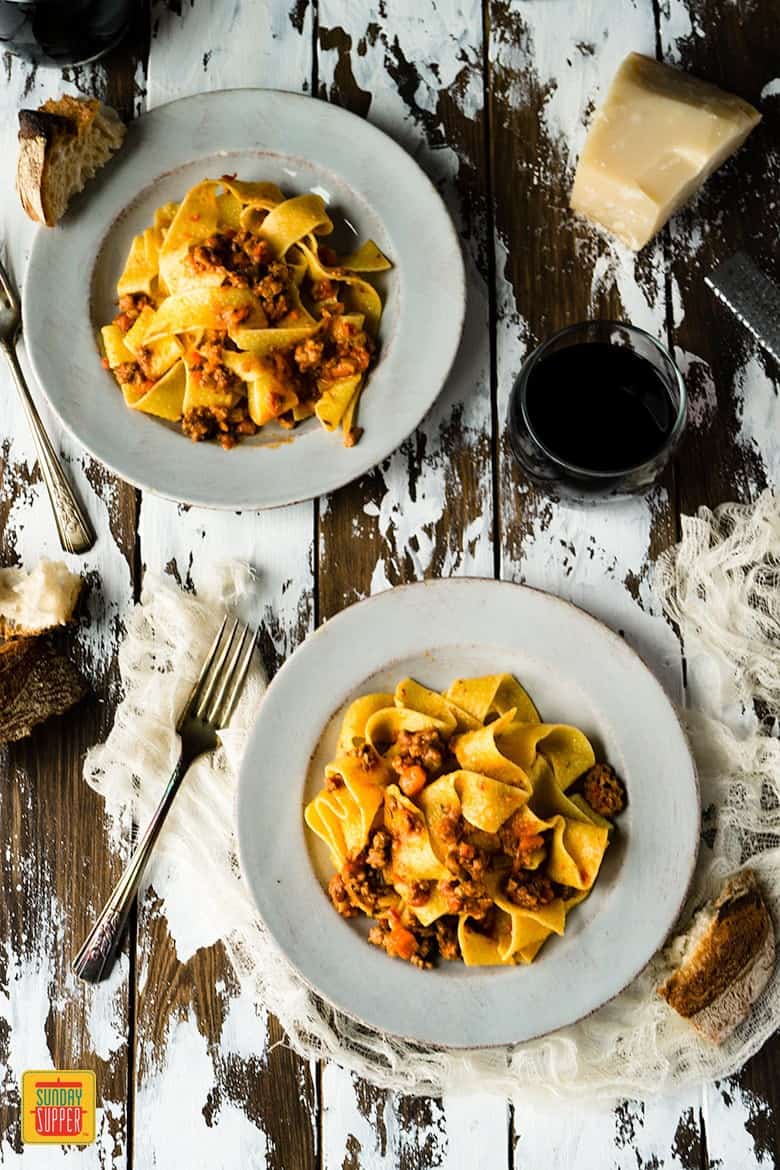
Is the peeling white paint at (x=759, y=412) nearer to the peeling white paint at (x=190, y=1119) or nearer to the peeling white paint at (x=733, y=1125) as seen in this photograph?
the peeling white paint at (x=733, y=1125)

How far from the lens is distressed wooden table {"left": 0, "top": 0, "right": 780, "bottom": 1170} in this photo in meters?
2.10

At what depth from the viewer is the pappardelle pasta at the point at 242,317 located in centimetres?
202

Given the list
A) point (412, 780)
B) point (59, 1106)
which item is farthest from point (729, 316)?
point (59, 1106)

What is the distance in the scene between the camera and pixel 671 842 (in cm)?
196

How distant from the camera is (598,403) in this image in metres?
1.97

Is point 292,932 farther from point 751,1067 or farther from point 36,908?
point 751,1067

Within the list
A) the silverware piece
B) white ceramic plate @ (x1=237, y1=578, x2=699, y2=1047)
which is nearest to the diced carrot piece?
white ceramic plate @ (x1=237, y1=578, x2=699, y2=1047)

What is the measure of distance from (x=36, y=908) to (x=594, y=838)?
3.26 feet

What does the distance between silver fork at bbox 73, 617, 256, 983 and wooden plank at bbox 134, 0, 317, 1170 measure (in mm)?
45

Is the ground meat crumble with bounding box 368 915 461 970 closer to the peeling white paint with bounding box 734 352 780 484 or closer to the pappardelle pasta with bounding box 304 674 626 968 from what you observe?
the pappardelle pasta with bounding box 304 674 626 968

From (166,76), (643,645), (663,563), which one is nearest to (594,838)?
(643,645)

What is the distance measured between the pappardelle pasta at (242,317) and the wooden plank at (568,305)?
11.9 inches

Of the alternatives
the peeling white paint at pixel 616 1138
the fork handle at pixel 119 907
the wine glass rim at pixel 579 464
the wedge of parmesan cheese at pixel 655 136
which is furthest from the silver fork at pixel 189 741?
the wedge of parmesan cheese at pixel 655 136

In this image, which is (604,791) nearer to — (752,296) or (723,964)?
(723,964)
